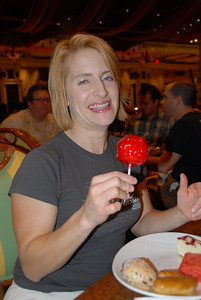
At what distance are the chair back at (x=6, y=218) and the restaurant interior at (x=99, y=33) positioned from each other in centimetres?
2

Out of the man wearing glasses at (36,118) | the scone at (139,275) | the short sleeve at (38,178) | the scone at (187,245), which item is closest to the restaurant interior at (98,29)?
the short sleeve at (38,178)

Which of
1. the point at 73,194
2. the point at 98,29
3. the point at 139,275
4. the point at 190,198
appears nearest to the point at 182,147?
the point at 190,198

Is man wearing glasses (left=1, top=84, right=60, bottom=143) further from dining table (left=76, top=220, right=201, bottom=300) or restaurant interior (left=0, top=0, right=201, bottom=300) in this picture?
dining table (left=76, top=220, right=201, bottom=300)

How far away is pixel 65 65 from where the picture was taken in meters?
1.56

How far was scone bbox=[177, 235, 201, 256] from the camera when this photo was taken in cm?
124

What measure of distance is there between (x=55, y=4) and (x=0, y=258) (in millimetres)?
6950

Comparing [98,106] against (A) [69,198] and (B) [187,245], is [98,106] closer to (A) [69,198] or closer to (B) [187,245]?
(A) [69,198]

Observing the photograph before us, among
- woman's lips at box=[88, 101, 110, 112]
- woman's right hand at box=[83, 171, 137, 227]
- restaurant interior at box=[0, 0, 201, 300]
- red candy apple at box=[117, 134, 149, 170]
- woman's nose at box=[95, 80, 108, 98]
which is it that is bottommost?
woman's right hand at box=[83, 171, 137, 227]

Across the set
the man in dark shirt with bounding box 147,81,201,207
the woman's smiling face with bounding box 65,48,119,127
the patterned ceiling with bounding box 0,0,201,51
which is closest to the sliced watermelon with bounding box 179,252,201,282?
the woman's smiling face with bounding box 65,48,119,127

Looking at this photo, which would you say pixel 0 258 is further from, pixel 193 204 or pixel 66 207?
pixel 193 204

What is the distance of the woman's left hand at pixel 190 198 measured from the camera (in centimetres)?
138

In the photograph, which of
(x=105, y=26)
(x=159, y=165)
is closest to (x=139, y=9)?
(x=105, y=26)

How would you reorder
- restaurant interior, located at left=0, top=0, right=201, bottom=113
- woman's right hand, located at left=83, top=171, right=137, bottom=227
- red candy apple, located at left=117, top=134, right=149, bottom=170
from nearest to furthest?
woman's right hand, located at left=83, top=171, right=137, bottom=227
red candy apple, located at left=117, top=134, right=149, bottom=170
restaurant interior, located at left=0, top=0, right=201, bottom=113

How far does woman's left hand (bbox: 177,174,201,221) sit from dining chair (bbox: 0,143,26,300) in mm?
907
